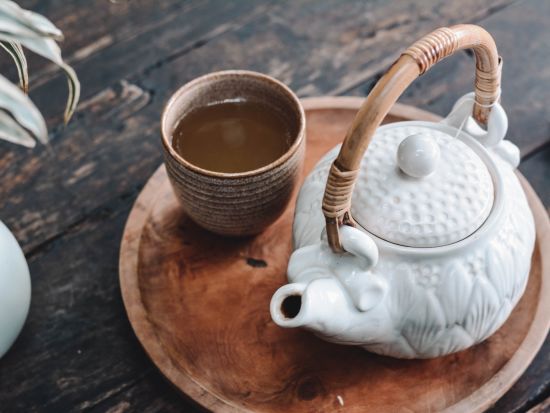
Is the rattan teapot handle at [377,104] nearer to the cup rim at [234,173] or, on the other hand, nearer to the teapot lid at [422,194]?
the teapot lid at [422,194]

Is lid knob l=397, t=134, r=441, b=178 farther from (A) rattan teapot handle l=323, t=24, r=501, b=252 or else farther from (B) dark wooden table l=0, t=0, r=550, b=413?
(B) dark wooden table l=0, t=0, r=550, b=413

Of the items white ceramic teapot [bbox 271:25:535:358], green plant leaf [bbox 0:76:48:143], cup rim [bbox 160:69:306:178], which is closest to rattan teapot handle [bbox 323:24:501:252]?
white ceramic teapot [bbox 271:25:535:358]

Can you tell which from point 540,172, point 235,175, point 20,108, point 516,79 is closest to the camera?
point 20,108

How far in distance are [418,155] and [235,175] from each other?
21cm

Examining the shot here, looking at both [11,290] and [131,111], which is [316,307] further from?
[131,111]

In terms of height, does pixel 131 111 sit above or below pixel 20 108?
below

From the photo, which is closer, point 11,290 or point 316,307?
point 316,307

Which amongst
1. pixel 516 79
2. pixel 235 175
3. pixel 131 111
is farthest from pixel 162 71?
pixel 516 79

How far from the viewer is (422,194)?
2.23 ft

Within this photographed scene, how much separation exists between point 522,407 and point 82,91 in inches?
32.1

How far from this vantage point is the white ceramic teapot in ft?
2.15

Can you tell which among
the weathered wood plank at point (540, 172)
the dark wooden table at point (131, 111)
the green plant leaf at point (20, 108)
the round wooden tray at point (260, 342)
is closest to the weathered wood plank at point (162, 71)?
the dark wooden table at point (131, 111)

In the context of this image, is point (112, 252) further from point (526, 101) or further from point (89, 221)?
point (526, 101)

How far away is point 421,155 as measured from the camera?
663 mm
